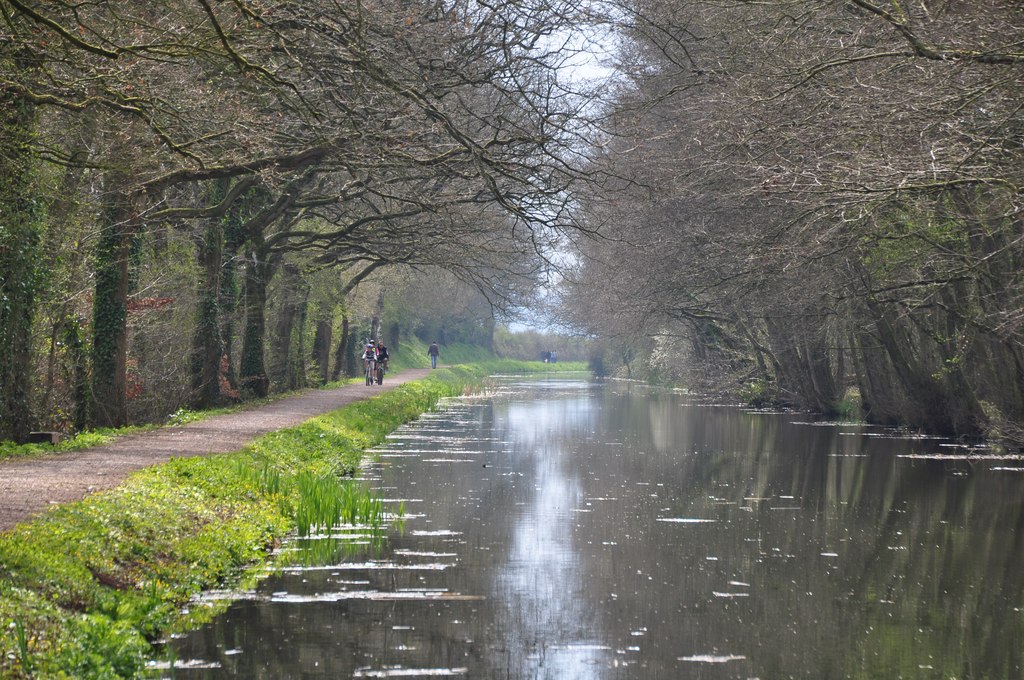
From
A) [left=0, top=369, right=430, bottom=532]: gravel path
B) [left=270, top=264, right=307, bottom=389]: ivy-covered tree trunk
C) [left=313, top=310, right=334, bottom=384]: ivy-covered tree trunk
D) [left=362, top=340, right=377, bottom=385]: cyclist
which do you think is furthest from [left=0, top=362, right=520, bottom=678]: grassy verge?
[left=362, top=340, right=377, bottom=385]: cyclist

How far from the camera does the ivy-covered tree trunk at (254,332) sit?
30734 mm

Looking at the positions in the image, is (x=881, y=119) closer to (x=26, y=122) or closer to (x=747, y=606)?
(x=747, y=606)

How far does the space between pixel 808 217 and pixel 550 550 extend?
7566mm

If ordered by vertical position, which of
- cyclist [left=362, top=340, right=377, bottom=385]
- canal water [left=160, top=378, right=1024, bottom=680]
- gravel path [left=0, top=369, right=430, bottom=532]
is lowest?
canal water [left=160, top=378, right=1024, bottom=680]

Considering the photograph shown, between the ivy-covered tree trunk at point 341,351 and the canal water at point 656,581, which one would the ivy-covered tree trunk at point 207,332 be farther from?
the ivy-covered tree trunk at point 341,351

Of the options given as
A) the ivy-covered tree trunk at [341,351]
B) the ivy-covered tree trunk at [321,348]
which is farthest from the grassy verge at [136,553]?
the ivy-covered tree trunk at [341,351]

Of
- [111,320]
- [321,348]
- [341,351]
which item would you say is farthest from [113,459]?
[341,351]

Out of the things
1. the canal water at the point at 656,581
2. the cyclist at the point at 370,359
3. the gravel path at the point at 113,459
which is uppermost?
the cyclist at the point at 370,359

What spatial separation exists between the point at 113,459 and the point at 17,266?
307 cm

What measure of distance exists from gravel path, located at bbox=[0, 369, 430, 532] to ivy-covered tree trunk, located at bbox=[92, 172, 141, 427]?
0.95 metres

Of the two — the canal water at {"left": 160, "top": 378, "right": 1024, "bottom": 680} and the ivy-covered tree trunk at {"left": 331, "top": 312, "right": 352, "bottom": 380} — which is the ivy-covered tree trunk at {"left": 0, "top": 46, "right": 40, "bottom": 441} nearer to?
the canal water at {"left": 160, "top": 378, "right": 1024, "bottom": 680}

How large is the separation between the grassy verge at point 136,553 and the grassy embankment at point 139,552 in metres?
0.01

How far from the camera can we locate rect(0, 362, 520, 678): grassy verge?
24.9 ft

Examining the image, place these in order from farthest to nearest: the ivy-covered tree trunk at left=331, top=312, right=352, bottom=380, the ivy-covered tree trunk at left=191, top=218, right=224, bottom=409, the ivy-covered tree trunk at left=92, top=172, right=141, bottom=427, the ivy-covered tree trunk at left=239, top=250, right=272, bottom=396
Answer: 1. the ivy-covered tree trunk at left=331, top=312, right=352, bottom=380
2. the ivy-covered tree trunk at left=239, top=250, right=272, bottom=396
3. the ivy-covered tree trunk at left=191, top=218, right=224, bottom=409
4. the ivy-covered tree trunk at left=92, top=172, right=141, bottom=427
